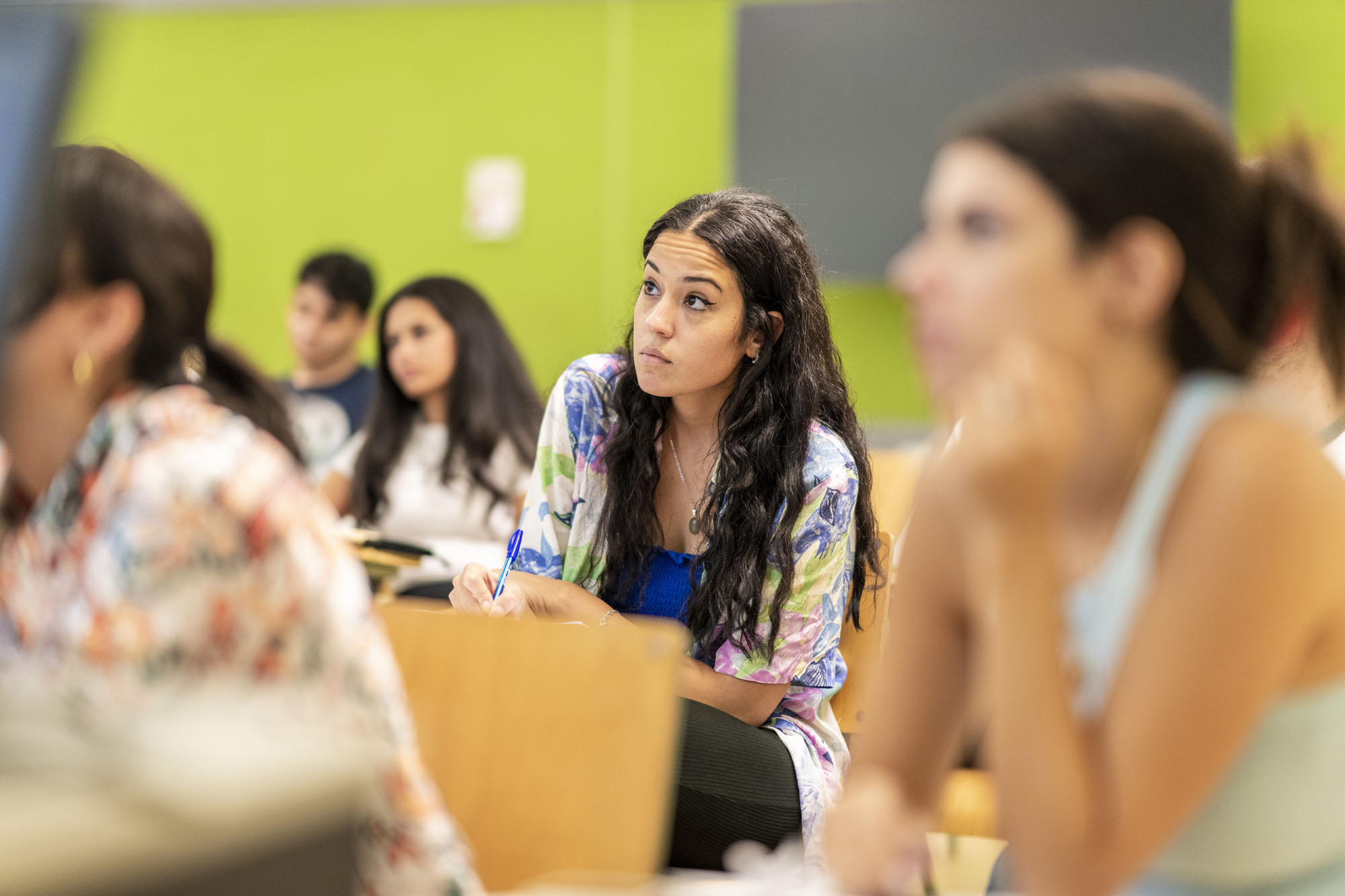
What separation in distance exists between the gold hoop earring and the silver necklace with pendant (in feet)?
3.29

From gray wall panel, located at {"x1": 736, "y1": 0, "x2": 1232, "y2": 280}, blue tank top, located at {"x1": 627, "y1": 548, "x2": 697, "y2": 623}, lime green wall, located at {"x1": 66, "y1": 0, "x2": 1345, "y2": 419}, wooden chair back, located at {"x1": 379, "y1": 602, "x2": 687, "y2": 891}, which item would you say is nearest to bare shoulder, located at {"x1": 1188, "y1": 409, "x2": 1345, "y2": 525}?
wooden chair back, located at {"x1": 379, "y1": 602, "x2": 687, "y2": 891}

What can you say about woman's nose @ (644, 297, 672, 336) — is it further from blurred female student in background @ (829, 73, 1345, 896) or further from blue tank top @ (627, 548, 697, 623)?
blurred female student in background @ (829, 73, 1345, 896)

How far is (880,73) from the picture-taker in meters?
4.08

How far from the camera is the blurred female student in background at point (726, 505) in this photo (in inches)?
69.1

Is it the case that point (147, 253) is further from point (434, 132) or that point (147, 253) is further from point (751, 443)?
point (434, 132)

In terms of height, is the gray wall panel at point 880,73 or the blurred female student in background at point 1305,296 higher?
the gray wall panel at point 880,73

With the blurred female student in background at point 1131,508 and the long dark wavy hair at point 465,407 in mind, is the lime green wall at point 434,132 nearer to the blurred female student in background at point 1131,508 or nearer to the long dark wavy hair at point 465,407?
the long dark wavy hair at point 465,407

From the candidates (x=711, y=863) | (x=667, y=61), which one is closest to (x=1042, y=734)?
(x=711, y=863)

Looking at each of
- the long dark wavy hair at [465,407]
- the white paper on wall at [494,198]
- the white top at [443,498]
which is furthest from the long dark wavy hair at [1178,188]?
the white paper on wall at [494,198]

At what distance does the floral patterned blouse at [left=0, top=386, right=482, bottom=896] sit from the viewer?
894 millimetres

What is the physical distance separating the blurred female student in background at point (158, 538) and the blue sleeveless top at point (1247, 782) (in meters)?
0.51

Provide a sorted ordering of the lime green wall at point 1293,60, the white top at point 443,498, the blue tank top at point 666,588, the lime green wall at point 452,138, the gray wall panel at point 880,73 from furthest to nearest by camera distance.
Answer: the lime green wall at point 452,138 < the lime green wall at point 1293,60 < the gray wall panel at point 880,73 < the white top at point 443,498 < the blue tank top at point 666,588

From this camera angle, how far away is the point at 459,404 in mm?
3375

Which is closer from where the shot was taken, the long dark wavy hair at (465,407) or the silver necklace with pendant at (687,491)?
the silver necklace with pendant at (687,491)
